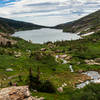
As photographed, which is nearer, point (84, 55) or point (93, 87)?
point (93, 87)

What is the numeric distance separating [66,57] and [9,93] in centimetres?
11680

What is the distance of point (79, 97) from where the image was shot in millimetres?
47781

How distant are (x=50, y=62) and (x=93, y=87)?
8217 centimetres

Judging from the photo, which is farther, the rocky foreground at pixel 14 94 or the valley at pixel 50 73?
the valley at pixel 50 73

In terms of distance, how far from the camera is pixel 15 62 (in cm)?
13062

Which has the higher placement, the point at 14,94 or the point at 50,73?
the point at 14,94

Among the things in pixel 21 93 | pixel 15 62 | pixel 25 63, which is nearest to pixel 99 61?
pixel 25 63

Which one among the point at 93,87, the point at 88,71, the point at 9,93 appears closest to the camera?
the point at 9,93

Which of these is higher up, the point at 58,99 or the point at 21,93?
the point at 21,93

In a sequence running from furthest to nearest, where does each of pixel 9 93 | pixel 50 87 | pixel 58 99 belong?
pixel 50 87 < pixel 58 99 < pixel 9 93

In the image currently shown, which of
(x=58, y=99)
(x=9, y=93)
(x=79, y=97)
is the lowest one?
(x=58, y=99)

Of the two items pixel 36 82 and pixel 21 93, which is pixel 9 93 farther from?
pixel 36 82

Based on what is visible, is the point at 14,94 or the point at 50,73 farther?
the point at 50,73

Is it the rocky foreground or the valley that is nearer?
the rocky foreground
